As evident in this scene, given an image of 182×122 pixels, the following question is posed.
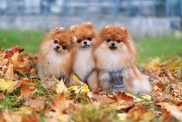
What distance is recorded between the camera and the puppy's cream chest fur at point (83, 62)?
6.89 meters

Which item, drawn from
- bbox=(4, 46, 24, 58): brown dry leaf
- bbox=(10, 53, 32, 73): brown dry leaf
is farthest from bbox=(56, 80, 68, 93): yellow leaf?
bbox=(4, 46, 24, 58): brown dry leaf

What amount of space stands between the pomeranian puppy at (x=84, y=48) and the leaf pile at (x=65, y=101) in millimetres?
195

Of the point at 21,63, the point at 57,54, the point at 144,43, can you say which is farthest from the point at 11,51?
the point at 144,43

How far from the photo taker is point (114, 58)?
6.89 meters

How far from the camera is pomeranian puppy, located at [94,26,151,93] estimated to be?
6.83 metres

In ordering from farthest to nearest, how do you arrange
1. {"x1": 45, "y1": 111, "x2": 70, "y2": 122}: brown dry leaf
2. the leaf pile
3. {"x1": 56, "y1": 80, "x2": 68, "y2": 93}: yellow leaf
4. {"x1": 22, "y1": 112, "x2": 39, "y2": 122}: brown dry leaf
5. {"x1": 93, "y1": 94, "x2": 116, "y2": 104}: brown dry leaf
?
{"x1": 56, "y1": 80, "x2": 68, "y2": 93}: yellow leaf → {"x1": 93, "y1": 94, "x2": 116, "y2": 104}: brown dry leaf → {"x1": 45, "y1": 111, "x2": 70, "y2": 122}: brown dry leaf → the leaf pile → {"x1": 22, "y1": 112, "x2": 39, "y2": 122}: brown dry leaf

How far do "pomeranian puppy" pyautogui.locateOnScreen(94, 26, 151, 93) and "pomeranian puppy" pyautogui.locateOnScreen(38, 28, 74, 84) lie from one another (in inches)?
10.7

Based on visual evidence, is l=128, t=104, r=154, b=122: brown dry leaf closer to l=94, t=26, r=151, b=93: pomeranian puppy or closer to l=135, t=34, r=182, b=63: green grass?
l=94, t=26, r=151, b=93: pomeranian puppy

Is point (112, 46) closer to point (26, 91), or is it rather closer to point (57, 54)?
point (57, 54)

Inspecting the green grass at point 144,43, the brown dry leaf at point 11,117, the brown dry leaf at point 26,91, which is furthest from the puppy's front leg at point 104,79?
the green grass at point 144,43

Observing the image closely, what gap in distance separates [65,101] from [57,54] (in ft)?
3.15

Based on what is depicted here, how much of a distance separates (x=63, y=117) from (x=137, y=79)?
5.82 ft

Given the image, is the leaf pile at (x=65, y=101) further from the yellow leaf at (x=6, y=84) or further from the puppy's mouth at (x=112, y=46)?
the puppy's mouth at (x=112, y=46)

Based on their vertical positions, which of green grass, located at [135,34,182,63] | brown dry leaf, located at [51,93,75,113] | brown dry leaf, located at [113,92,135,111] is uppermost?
brown dry leaf, located at [51,93,75,113]
